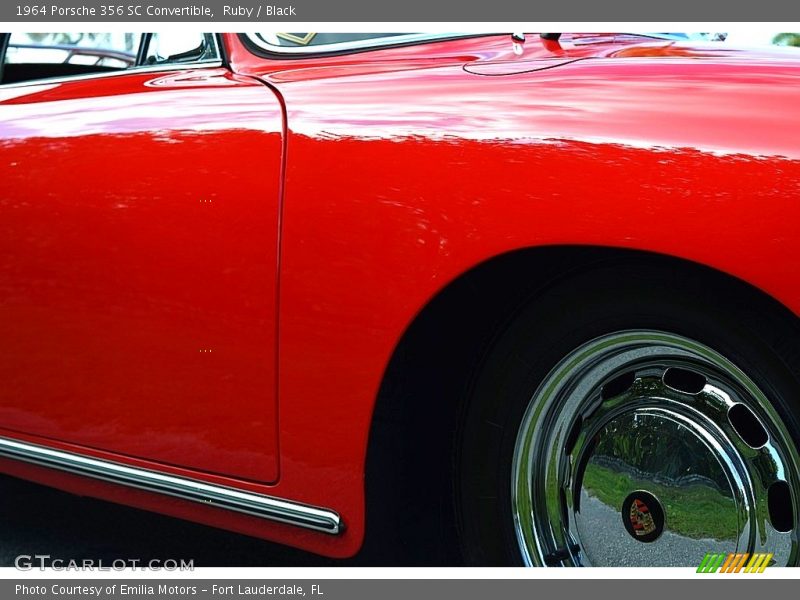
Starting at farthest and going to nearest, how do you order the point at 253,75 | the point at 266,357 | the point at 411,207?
the point at 253,75
the point at 266,357
the point at 411,207

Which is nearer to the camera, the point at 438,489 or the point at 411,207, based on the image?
the point at 411,207

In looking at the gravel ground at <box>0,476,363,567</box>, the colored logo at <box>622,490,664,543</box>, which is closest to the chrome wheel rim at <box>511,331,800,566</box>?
the colored logo at <box>622,490,664,543</box>

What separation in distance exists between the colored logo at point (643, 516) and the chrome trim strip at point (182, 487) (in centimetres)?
51

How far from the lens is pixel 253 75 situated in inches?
85.0

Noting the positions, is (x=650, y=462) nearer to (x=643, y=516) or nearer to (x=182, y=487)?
(x=643, y=516)

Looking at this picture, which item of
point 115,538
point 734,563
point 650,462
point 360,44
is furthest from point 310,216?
point 115,538

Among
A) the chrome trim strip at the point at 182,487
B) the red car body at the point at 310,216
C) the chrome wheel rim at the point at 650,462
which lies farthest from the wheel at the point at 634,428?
the chrome trim strip at the point at 182,487

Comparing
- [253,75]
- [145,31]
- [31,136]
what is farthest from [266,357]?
[145,31]

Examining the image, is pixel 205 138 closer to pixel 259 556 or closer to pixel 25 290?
pixel 25 290

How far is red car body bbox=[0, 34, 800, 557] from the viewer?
1491 mm

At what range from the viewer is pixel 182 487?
206 cm

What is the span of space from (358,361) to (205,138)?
0.54 m

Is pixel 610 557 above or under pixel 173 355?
under

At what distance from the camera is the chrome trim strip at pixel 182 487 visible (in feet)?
6.25
